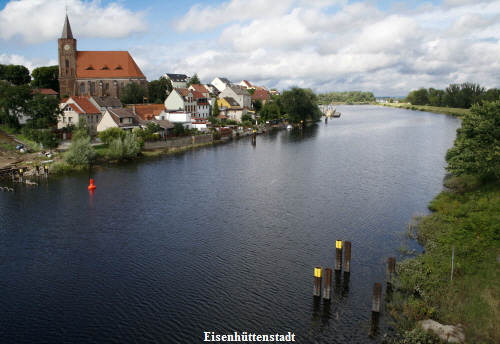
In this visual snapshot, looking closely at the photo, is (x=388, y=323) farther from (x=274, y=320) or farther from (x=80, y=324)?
(x=80, y=324)

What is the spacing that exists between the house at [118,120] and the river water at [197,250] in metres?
15.0

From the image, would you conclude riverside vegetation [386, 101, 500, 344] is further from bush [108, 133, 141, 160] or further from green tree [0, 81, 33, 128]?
green tree [0, 81, 33, 128]

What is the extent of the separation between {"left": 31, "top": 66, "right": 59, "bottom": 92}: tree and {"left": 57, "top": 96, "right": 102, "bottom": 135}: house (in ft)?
89.1

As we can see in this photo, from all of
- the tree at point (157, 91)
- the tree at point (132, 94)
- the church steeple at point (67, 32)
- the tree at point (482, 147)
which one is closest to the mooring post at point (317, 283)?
the tree at point (482, 147)

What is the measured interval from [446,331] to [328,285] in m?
4.38

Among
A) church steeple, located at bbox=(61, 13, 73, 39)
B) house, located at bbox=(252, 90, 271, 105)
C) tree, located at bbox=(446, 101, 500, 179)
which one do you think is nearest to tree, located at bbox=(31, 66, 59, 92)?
church steeple, located at bbox=(61, 13, 73, 39)

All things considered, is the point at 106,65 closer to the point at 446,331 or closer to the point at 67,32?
the point at 67,32

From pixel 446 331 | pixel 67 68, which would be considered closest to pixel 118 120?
pixel 67 68

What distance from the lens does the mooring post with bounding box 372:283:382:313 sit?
15.4 meters

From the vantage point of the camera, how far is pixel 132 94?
248 ft

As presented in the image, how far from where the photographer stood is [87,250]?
21953mm

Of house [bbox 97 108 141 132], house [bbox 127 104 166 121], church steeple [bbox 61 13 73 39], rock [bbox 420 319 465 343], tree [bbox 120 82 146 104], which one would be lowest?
rock [bbox 420 319 465 343]

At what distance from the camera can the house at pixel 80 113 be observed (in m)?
55.5

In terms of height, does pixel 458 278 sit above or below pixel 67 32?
below
